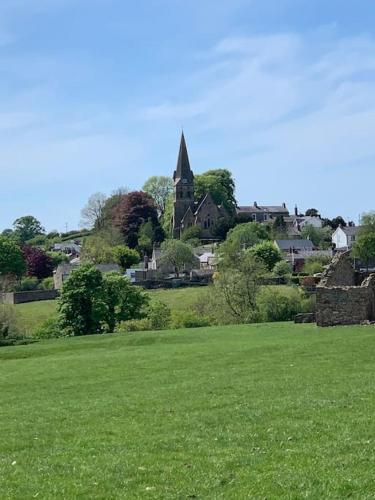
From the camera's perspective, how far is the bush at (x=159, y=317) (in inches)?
2232

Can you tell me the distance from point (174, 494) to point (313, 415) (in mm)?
5212

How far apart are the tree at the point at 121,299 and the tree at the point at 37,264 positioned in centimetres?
6439

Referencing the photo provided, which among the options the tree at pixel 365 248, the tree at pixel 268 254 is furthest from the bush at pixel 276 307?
the tree at pixel 365 248

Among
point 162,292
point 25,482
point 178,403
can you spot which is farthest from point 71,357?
point 162,292

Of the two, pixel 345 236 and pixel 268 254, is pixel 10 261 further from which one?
pixel 345 236

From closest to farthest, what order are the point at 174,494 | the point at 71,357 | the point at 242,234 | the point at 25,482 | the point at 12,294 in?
the point at 174,494, the point at 25,482, the point at 71,357, the point at 12,294, the point at 242,234

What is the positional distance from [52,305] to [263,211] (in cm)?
11033

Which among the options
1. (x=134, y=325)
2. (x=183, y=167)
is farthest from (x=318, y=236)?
(x=134, y=325)

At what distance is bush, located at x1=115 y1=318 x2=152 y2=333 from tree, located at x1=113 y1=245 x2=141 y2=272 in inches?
2350

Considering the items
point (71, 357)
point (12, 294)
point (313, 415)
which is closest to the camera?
point (313, 415)

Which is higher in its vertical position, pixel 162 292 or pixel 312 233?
pixel 312 233

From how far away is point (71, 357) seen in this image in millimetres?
32969

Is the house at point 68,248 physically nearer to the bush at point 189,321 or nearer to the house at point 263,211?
the house at point 263,211

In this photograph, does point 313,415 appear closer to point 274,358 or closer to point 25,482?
point 25,482
